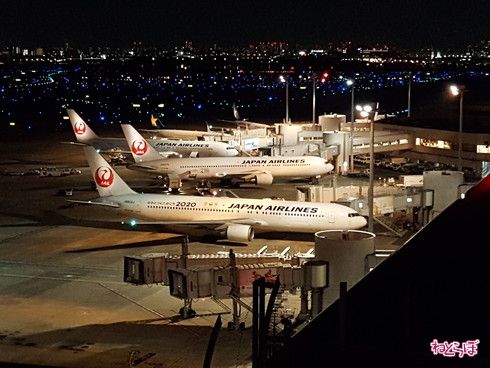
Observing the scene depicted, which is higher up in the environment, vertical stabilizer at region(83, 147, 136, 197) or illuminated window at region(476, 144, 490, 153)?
illuminated window at region(476, 144, 490, 153)

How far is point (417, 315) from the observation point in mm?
18453

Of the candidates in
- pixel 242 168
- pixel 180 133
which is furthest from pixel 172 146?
pixel 180 133

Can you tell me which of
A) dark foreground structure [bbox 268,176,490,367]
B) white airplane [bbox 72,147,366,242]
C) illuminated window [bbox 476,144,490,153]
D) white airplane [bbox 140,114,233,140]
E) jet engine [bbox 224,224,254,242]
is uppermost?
white airplane [bbox 140,114,233,140]

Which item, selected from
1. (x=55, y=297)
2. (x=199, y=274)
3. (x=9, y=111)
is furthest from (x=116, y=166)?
(x=9, y=111)

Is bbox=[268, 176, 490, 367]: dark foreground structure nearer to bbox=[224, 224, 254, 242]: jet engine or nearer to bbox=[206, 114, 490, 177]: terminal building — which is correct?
bbox=[224, 224, 254, 242]: jet engine

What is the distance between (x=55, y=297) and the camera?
125 feet

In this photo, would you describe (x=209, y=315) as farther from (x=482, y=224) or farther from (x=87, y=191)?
(x=87, y=191)

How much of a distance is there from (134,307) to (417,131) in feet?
212

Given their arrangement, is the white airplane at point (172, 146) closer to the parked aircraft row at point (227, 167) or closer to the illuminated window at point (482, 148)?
the parked aircraft row at point (227, 167)

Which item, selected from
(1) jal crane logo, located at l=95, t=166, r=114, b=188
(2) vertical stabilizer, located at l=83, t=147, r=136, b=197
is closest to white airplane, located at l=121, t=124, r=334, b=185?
(2) vertical stabilizer, located at l=83, t=147, r=136, b=197

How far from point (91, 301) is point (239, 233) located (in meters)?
13.1

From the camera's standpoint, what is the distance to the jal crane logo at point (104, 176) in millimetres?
53000

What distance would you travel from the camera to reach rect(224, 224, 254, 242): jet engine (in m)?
47.9

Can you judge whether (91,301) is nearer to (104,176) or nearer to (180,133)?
(104,176)
